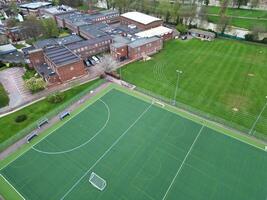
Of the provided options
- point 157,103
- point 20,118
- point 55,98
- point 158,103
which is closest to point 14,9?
point 55,98

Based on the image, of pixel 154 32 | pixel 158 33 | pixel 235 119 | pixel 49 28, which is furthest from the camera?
pixel 49 28

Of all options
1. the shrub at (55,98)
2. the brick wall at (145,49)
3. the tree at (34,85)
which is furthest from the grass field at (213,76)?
the tree at (34,85)

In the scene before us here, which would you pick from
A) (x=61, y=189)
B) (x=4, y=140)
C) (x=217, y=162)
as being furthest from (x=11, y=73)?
(x=217, y=162)

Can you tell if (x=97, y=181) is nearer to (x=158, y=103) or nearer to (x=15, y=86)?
(x=158, y=103)

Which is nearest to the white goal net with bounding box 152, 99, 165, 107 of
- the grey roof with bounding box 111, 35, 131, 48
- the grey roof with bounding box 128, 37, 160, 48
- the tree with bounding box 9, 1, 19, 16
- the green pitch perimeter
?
the green pitch perimeter

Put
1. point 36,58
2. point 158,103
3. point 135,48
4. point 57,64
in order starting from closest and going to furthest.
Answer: point 158,103 < point 57,64 < point 36,58 < point 135,48

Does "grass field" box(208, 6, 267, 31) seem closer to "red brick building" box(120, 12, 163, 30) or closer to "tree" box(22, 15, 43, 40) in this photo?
"red brick building" box(120, 12, 163, 30)
